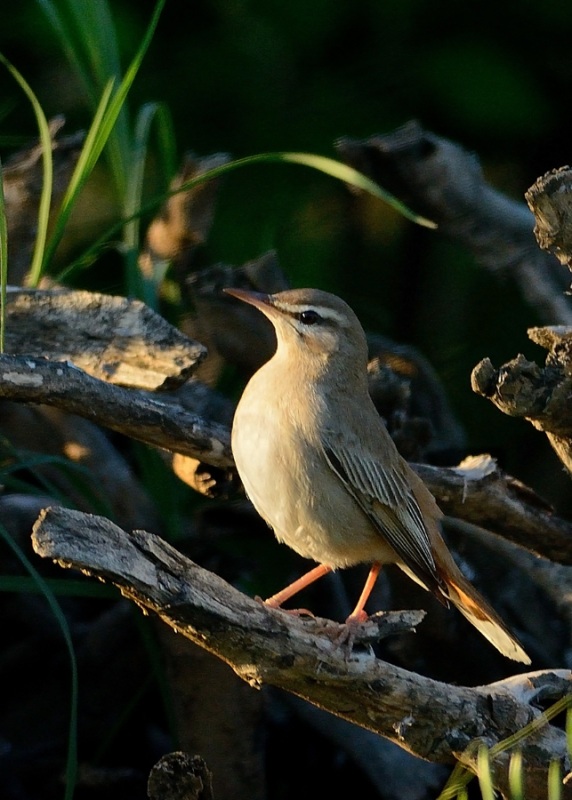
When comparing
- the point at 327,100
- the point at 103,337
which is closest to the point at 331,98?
the point at 327,100

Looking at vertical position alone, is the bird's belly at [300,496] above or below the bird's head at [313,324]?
below

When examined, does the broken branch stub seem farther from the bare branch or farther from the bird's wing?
the bird's wing

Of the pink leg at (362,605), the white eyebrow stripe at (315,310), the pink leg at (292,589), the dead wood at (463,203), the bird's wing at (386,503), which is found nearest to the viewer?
the pink leg at (362,605)

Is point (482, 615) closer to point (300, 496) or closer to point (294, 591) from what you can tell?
point (294, 591)

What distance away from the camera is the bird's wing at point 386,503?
3.83 metres

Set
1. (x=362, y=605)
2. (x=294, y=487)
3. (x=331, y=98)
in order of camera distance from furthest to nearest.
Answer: (x=331, y=98), (x=362, y=605), (x=294, y=487)

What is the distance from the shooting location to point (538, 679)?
3393mm

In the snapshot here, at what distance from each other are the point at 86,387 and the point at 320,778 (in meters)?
2.28

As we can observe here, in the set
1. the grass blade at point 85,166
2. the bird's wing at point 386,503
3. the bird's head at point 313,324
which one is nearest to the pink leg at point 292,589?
the bird's wing at point 386,503

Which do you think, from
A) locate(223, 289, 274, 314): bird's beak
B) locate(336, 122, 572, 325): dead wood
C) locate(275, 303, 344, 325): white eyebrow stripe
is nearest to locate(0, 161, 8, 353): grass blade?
locate(223, 289, 274, 314): bird's beak

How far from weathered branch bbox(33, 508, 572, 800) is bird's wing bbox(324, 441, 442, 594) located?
544 mm

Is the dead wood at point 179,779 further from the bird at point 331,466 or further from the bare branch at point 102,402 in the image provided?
the bare branch at point 102,402

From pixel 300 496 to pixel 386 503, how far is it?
0.32 meters

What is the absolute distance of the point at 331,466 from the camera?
381 centimetres
